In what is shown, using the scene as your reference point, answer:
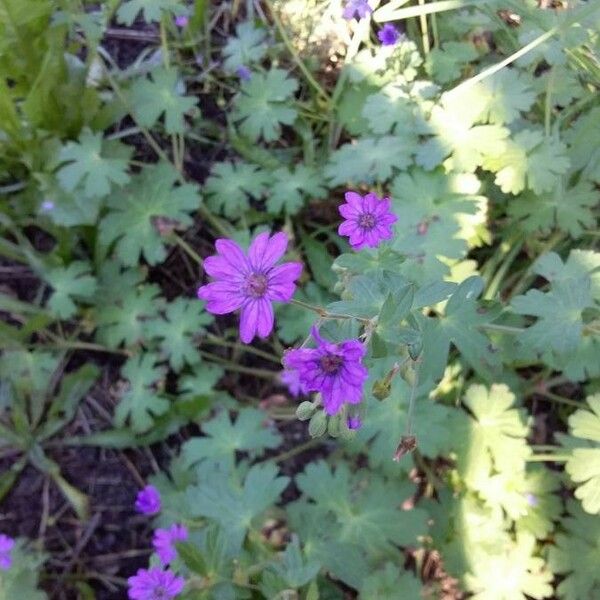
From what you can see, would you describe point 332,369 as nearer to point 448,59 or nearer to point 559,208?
point 559,208

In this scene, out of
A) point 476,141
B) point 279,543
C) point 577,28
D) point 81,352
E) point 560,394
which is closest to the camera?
point 577,28

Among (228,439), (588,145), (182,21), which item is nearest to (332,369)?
(228,439)

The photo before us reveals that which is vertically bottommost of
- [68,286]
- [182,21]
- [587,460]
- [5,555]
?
[5,555]

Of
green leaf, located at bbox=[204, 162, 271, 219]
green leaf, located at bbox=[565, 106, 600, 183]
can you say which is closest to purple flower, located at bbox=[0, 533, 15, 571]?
green leaf, located at bbox=[204, 162, 271, 219]

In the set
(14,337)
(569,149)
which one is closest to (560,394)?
(569,149)

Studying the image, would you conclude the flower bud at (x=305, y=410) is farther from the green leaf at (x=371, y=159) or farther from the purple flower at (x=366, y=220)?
the green leaf at (x=371, y=159)

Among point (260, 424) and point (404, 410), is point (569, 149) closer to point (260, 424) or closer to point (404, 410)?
point (404, 410)
